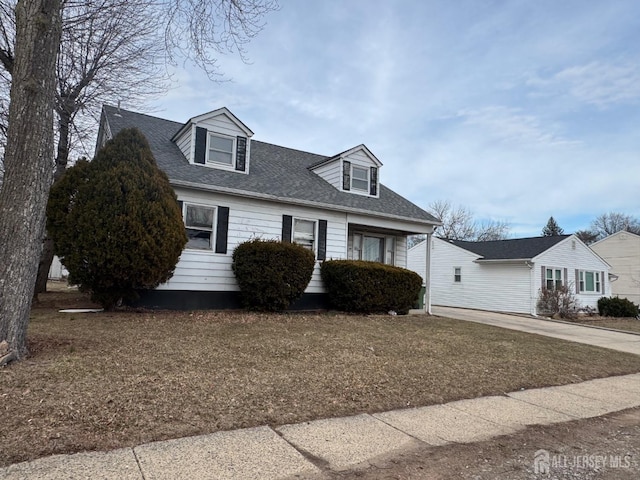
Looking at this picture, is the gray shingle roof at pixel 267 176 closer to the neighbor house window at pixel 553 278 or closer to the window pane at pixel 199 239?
the window pane at pixel 199 239

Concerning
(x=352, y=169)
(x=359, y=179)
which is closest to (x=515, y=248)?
(x=359, y=179)

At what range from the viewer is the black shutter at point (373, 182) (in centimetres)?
1490

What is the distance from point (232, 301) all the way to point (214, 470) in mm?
8561

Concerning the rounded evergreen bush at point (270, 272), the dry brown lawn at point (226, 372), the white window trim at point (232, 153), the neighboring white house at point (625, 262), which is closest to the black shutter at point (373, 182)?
the rounded evergreen bush at point (270, 272)

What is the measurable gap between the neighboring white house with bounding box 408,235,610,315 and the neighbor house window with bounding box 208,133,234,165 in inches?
570

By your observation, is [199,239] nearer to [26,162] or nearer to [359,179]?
[26,162]

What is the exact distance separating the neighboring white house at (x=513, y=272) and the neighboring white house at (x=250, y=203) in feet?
29.0

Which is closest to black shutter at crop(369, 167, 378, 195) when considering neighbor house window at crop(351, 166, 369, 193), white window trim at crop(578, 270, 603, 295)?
neighbor house window at crop(351, 166, 369, 193)

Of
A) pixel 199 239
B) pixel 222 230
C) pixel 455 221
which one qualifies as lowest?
pixel 199 239

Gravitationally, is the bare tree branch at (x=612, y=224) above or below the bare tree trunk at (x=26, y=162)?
above

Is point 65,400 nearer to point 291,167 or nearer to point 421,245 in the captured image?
point 291,167

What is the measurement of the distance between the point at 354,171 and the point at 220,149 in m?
4.95

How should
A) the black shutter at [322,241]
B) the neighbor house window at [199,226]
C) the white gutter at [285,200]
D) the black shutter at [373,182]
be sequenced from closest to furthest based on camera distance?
the white gutter at [285,200]
the neighbor house window at [199,226]
the black shutter at [322,241]
the black shutter at [373,182]

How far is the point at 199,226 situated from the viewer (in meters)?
10.9
